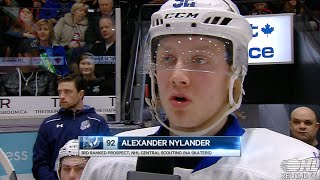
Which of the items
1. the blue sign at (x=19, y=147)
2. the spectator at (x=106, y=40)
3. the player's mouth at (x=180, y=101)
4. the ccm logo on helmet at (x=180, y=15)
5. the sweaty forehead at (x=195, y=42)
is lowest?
the blue sign at (x=19, y=147)

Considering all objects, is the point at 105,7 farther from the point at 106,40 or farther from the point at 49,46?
the point at 49,46

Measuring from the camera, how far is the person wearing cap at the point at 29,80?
2547mm

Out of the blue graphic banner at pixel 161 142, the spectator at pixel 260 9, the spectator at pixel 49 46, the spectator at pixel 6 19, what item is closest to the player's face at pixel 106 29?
the spectator at pixel 49 46

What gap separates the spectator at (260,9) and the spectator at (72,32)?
4.82ft

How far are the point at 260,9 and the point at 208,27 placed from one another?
3150mm

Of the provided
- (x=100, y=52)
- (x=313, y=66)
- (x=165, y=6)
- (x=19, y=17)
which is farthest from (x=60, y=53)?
(x=313, y=66)

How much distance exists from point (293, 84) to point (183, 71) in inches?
141

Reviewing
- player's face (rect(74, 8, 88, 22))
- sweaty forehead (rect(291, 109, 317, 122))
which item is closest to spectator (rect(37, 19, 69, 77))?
player's face (rect(74, 8, 88, 22))

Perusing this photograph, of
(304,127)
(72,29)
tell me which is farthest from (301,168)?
(72,29)

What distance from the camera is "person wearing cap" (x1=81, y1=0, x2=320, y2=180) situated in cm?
75

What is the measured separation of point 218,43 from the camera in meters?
0.78

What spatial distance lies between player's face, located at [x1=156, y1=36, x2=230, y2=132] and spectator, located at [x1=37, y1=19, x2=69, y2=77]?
1771mm

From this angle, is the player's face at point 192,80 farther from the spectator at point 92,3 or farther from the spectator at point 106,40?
the spectator at point 92,3

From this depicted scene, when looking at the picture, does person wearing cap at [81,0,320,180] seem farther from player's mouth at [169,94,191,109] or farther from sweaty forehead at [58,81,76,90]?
sweaty forehead at [58,81,76,90]
